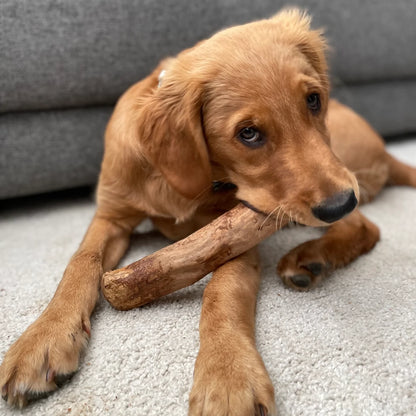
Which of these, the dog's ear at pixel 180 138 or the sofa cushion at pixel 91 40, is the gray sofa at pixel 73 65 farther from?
the dog's ear at pixel 180 138

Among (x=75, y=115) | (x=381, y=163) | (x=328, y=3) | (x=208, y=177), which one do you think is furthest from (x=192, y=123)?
(x=328, y=3)

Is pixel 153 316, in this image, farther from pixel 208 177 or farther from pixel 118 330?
pixel 208 177

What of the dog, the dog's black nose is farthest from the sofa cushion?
the dog's black nose

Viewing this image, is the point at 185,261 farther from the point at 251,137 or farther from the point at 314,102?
the point at 314,102

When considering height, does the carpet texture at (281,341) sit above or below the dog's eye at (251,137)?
below

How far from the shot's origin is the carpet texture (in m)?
0.93

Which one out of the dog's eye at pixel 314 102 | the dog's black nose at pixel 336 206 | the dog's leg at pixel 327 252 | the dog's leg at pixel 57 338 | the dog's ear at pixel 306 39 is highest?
the dog's ear at pixel 306 39

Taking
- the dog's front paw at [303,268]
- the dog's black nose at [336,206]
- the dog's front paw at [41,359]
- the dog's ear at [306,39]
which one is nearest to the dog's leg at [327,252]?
the dog's front paw at [303,268]

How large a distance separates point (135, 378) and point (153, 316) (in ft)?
0.79

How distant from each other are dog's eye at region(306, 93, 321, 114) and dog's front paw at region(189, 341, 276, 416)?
78cm

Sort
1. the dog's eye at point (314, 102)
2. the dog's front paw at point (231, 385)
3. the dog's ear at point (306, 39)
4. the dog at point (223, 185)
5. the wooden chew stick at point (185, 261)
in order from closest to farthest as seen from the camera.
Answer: the dog's front paw at point (231, 385) → the dog at point (223, 185) → the wooden chew stick at point (185, 261) → the dog's eye at point (314, 102) → the dog's ear at point (306, 39)

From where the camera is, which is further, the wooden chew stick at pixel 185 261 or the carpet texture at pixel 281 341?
the wooden chew stick at pixel 185 261

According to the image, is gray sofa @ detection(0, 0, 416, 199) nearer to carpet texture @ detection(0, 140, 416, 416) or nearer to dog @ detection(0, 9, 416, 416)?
dog @ detection(0, 9, 416, 416)

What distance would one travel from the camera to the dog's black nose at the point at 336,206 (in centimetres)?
110
